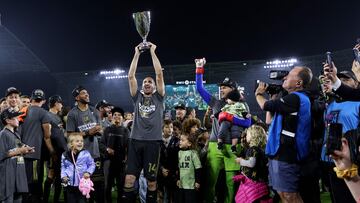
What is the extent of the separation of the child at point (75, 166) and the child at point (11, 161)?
660mm

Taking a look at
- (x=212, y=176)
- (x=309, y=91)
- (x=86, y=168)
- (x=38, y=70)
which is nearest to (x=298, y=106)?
(x=309, y=91)

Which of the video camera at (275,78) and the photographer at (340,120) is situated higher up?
the video camera at (275,78)

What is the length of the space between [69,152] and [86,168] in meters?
0.41

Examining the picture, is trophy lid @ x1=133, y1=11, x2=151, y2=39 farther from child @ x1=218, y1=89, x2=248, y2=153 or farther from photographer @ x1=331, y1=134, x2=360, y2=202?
photographer @ x1=331, y1=134, x2=360, y2=202

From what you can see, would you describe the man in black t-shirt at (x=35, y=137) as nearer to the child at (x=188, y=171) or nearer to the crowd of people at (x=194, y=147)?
the crowd of people at (x=194, y=147)

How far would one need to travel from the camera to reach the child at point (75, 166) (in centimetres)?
643

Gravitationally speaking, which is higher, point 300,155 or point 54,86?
point 54,86

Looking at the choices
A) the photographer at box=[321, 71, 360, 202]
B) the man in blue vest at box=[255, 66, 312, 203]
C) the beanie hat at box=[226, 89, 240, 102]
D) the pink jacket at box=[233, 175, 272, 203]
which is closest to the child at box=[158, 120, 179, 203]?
the beanie hat at box=[226, 89, 240, 102]

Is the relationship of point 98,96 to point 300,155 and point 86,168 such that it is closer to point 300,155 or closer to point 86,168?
point 86,168

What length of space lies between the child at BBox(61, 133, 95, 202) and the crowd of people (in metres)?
0.02

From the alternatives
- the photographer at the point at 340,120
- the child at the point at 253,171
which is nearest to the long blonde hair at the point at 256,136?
the child at the point at 253,171

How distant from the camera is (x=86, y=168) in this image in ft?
21.5

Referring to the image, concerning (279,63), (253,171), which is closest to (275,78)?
(253,171)

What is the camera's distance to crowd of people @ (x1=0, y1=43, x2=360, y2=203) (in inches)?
183
